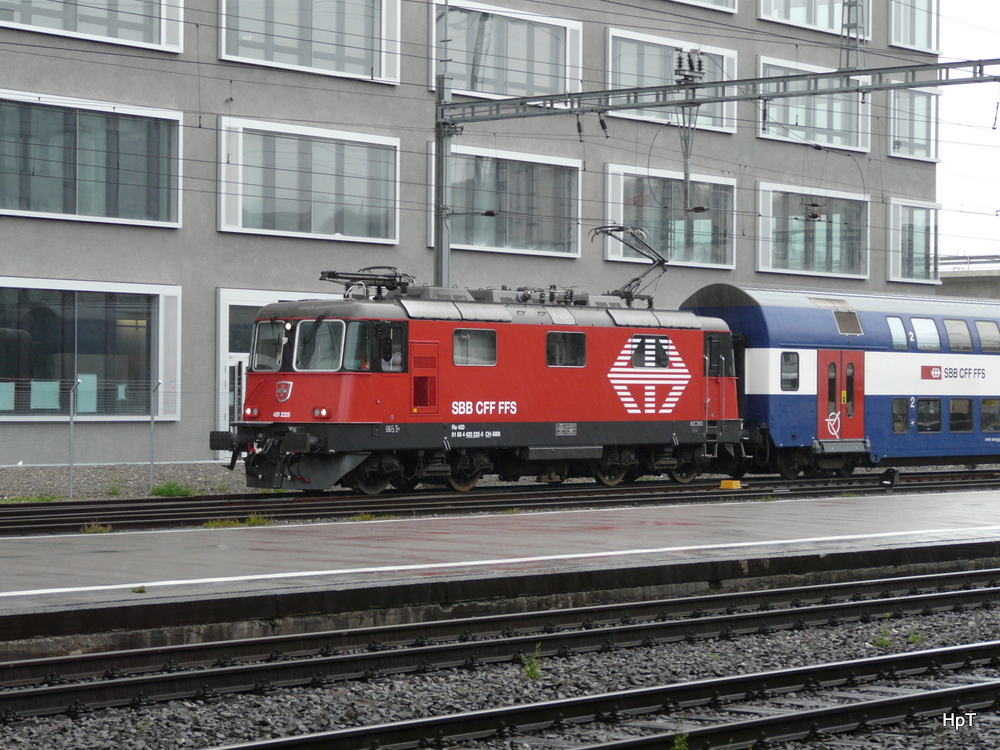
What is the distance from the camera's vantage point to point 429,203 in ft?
125

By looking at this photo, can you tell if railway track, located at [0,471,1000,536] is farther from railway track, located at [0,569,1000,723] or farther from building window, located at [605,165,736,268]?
building window, located at [605,165,736,268]

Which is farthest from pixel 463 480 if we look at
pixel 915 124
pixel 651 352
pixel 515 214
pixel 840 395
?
pixel 915 124

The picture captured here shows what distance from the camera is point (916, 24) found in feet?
164

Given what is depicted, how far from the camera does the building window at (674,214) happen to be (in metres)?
42.2

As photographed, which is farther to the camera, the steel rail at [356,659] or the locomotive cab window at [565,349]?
the locomotive cab window at [565,349]

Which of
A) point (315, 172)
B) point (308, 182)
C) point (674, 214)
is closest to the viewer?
point (308, 182)

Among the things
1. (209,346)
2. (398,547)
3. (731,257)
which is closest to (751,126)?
(731,257)

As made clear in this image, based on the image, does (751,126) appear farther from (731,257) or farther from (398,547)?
(398,547)

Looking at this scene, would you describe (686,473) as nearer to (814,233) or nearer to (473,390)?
(473,390)

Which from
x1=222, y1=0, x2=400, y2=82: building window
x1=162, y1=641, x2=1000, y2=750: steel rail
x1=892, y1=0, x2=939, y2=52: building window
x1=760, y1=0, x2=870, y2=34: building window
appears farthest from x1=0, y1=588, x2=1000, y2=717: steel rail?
x1=892, y1=0, x2=939, y2=52: building window

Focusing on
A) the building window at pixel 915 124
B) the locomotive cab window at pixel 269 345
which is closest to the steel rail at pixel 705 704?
the locomotive cab window at pixel 269 345

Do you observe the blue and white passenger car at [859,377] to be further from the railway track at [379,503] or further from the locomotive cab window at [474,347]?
the locomotive cab window at [474,347]

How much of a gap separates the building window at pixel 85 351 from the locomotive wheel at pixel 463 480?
357 inches

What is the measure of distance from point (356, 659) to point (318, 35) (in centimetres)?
2843
